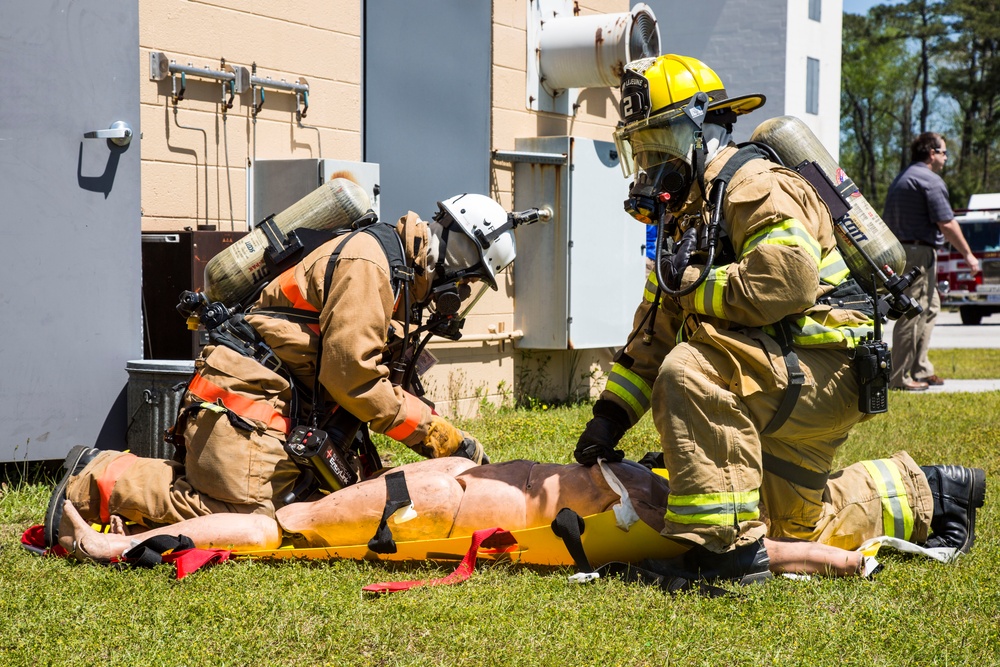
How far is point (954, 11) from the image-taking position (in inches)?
1775

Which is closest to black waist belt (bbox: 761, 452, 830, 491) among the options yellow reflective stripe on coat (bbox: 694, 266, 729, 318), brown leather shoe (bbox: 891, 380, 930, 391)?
yellow reflective stripe on coat (bbox: 694, 266, 729, 318)

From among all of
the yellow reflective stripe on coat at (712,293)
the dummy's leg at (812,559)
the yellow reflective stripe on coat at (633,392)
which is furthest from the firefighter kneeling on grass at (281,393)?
the dummy's leg at (812,559)

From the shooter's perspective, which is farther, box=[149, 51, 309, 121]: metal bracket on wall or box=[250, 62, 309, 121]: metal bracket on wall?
box=[250, 62, 309, 121]: metal bracket on wall

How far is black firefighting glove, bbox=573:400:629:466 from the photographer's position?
4.02m

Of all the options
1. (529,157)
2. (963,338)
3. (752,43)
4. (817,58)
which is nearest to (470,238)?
(529,157)

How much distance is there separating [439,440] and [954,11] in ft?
156

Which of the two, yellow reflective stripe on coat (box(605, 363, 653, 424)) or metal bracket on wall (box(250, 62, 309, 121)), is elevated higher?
metal bracket on wall (box(250, 62, 309, 121))

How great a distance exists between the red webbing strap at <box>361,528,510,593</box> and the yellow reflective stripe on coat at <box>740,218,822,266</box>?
1.41 metres

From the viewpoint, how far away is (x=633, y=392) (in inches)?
165

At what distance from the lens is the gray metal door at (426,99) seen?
22.8 feet

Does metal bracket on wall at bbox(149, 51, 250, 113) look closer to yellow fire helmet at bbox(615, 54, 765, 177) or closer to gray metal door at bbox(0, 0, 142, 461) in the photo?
gray metal door at bbox(0, 0, 142, 461)

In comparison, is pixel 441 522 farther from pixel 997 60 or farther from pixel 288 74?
pixel 997 60

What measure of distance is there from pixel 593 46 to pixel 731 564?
5019 mm

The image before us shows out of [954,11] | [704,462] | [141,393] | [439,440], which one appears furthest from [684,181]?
[954,11]
